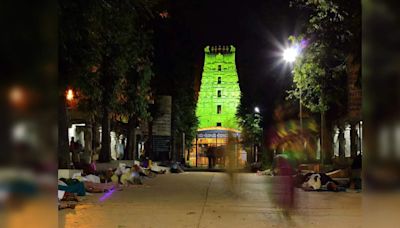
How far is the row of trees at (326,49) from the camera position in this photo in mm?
12312

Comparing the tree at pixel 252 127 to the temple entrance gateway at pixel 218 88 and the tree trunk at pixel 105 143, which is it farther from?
the temple entrance gateway at pixel 218 88

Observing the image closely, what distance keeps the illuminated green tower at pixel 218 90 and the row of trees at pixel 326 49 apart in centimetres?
5538

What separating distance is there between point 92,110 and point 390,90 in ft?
56.1

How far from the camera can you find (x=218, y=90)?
274ft

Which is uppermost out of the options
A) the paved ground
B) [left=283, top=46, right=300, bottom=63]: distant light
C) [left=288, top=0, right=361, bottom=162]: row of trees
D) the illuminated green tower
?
the illuminated green tower

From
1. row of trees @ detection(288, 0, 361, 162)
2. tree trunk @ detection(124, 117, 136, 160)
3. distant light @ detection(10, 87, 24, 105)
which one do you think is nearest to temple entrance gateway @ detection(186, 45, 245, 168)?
tree trunk @ detection(124, 117, 136, 160)

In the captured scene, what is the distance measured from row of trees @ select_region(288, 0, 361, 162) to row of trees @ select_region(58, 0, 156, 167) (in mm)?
4547

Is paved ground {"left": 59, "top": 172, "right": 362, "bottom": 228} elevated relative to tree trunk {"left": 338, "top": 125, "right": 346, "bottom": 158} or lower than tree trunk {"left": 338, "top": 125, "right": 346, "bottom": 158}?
lower

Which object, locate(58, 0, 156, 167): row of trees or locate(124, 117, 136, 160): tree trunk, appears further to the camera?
locate(124, 117, 136, 160): tree trunk

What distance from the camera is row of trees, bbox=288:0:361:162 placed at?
40.4ft

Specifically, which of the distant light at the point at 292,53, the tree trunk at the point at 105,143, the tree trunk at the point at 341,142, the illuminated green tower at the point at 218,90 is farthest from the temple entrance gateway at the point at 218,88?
the tree trunk at the point at 105,143

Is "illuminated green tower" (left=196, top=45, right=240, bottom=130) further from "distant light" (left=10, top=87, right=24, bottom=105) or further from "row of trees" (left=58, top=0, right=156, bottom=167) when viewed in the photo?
"distant light" (left=10, top=87, right=24, bottom=105)

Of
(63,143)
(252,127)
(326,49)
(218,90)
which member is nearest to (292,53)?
(326,49)

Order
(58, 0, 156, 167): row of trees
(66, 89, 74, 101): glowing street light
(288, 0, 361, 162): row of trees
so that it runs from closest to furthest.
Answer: (58, 0, 156, 167): row of trees, (288, 0, 361, 162): row of trees, (66, 89, 74, 101): glowing street light
